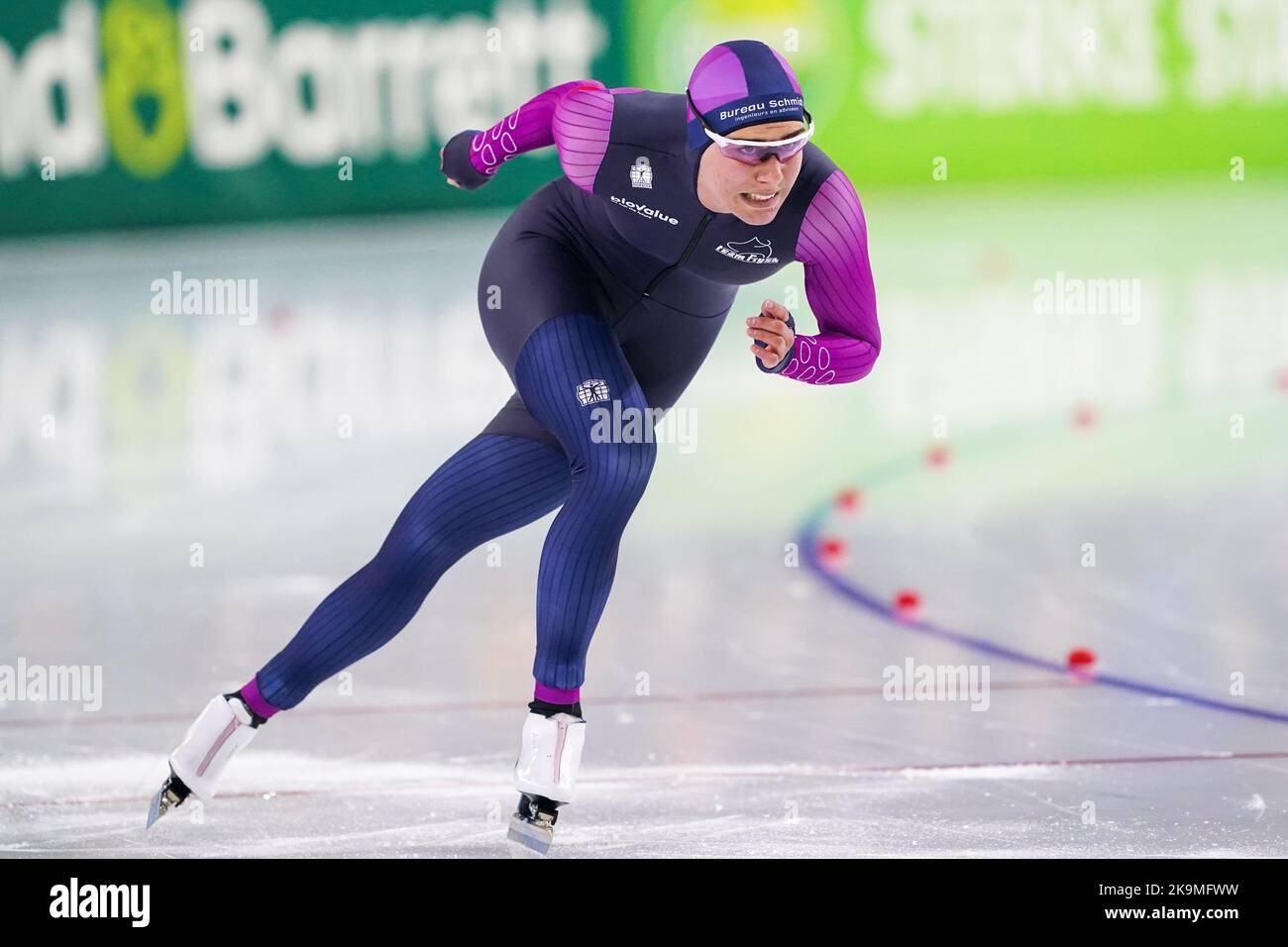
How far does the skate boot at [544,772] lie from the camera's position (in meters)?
3.39

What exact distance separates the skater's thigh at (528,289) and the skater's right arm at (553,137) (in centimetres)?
14

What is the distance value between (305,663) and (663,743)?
98 centimetres

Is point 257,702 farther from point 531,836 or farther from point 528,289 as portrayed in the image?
point 528,289

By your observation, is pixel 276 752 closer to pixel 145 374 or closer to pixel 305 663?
pixel 305 663

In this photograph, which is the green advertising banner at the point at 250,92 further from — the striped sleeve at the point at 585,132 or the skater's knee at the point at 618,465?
the skater's knee at the point at 618,465

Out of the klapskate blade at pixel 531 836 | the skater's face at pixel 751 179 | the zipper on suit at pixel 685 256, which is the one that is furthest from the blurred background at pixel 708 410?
the skater's face at pixel 751 179

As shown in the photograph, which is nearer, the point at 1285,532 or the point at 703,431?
the point at 1285,532

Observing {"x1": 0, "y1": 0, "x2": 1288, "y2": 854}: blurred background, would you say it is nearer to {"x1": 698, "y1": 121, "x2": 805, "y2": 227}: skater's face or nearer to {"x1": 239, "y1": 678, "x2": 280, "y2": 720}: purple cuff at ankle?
{"x1": 239, "y1": 678, "x2": 280, "y2": 720}: purple cuff at ankle

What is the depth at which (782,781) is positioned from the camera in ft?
12.8

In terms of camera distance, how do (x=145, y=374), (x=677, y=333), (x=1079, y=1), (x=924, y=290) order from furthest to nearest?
1. (x=1079, y=1)
2. (x=924, y=290)
3. (x=145, y=374)
4. (x=677, y=333)

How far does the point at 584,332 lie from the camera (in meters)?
3.40

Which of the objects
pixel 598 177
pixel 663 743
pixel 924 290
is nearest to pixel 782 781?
pixel 663 743

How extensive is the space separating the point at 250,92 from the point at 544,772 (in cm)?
884

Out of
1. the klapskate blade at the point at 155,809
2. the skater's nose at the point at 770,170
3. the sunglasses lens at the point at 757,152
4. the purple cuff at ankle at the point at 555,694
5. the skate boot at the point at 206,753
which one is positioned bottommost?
the klapskate blade at the point at 155,809
